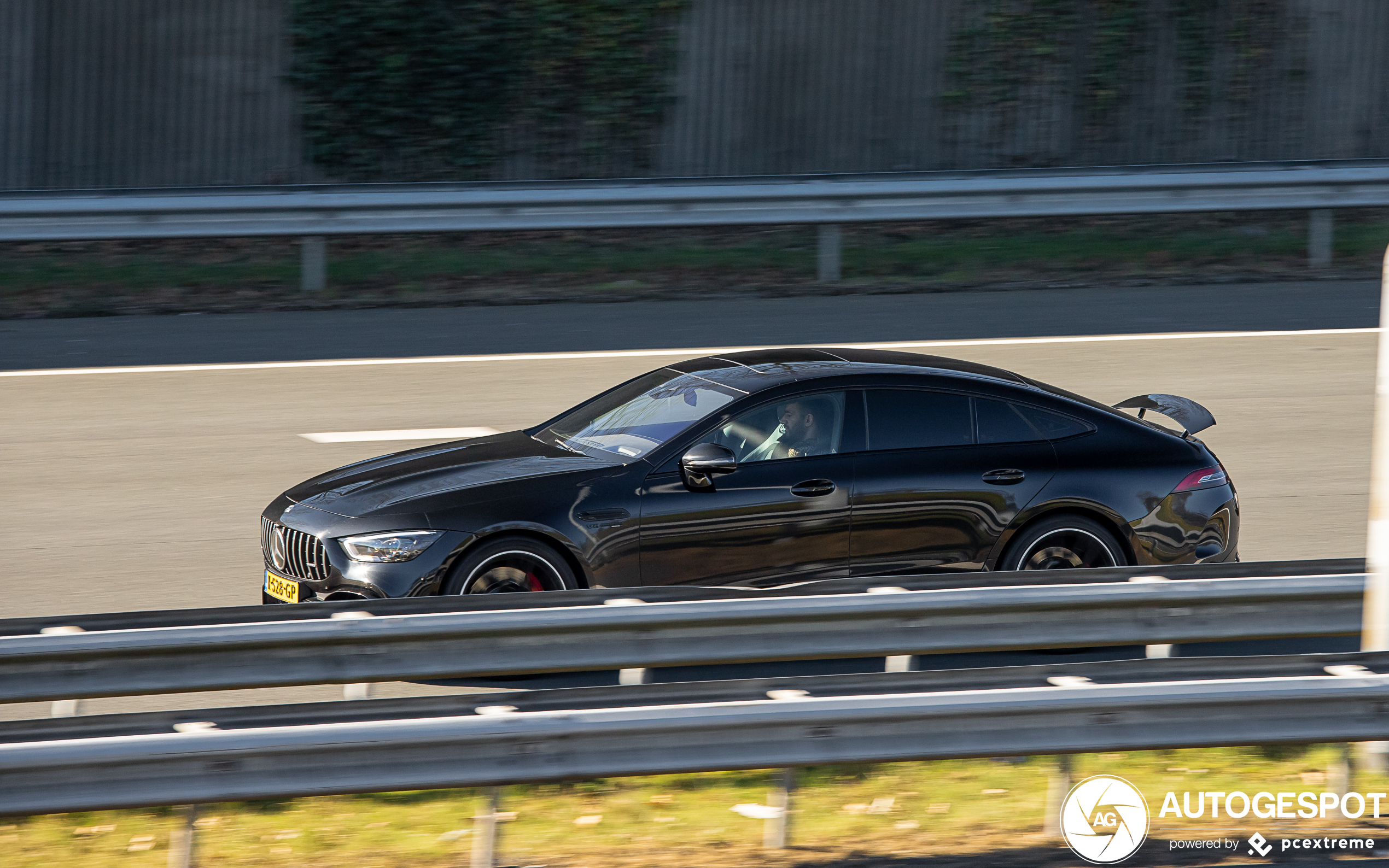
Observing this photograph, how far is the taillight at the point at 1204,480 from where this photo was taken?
25.2 ft

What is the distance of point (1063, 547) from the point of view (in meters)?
7.56

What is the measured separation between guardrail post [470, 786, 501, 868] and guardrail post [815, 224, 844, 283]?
1155 centimetres

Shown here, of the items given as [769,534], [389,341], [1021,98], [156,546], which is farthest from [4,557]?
[1021,98]

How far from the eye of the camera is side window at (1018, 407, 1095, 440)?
300 inches

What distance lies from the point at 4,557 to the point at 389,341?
209 inches

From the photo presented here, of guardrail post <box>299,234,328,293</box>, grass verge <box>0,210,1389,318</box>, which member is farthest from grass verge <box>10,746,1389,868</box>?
guardrail post <box>299,234,328,293</box>

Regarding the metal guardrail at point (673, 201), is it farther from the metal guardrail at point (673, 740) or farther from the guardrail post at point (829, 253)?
the metal guardrail at point (673, 740)

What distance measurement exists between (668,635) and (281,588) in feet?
8.52

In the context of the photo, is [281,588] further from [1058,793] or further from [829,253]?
[829,253]

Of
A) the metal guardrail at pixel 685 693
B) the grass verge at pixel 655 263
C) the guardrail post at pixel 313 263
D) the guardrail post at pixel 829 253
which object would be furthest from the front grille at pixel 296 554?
the guardrail post at pixel 829 253

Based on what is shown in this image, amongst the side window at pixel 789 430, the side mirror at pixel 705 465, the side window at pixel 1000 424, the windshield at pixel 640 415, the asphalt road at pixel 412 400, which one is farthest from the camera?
the asphalt road at pixel 412 400

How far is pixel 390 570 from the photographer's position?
266 inches

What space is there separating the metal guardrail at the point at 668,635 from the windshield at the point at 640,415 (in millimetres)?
2046

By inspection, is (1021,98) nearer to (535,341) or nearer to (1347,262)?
(1347,262)
